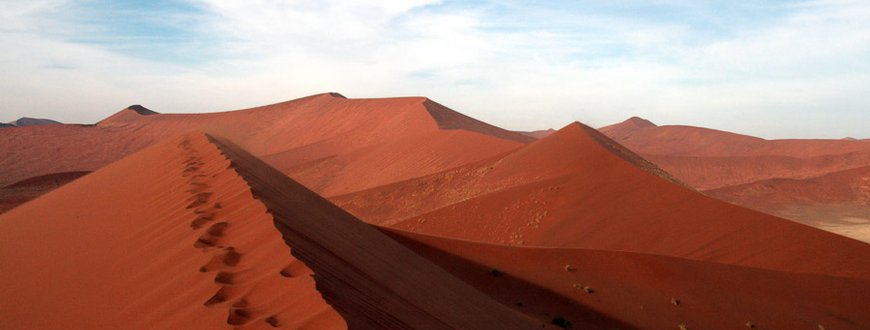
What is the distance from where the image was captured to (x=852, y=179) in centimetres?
4825

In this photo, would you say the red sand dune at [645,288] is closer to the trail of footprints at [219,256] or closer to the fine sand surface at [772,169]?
the trail of footprints at [219,256]

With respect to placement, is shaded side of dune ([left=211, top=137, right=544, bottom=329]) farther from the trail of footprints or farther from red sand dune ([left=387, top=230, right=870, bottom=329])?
red sand dune ([left=387, top=230, right=870, bottom=329])

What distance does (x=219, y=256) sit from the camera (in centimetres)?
493

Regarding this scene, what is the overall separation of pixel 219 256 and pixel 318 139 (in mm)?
53260

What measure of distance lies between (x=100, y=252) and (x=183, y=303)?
268cm

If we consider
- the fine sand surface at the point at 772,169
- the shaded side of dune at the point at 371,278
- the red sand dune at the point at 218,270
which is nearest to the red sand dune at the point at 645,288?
the shaded side of dune at the point at 371,278

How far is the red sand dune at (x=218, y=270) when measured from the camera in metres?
4.00

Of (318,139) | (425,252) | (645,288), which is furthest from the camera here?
(318,139)

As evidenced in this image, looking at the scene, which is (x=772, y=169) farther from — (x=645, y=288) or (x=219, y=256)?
(x=219, y=256)

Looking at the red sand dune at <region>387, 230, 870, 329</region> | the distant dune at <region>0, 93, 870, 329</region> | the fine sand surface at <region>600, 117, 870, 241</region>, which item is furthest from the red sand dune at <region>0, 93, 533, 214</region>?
the red sand dune at <region>387, 230, 870, 329</region>

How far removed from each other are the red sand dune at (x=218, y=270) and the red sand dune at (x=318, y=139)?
947 inches

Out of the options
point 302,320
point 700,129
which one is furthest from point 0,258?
point 700,129

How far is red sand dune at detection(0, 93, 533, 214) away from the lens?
3752 cm


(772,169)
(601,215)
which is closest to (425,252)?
(601,215)
